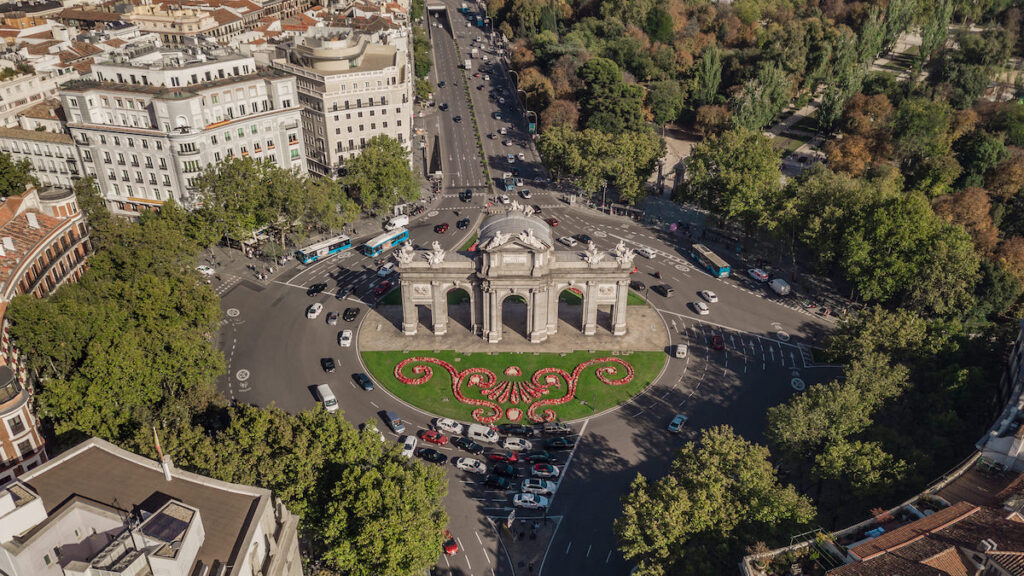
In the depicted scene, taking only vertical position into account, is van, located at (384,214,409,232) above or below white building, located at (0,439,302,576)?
below

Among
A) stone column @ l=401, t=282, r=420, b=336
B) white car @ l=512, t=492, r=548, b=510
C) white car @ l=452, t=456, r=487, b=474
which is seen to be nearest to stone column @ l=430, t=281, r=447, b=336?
stone column @ l=401, t=282, r=420, b=336

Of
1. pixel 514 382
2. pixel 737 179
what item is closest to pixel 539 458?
pixel 514 382

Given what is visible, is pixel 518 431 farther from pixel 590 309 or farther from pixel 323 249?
pixel 323 249

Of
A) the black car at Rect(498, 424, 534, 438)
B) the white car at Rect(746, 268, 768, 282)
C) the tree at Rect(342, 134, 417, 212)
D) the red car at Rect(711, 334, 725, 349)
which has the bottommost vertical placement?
the black car at Rect(498, 424, 534, 438)

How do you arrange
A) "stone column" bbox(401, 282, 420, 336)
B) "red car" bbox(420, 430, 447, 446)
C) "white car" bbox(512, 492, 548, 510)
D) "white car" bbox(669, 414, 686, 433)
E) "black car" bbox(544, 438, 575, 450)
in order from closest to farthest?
"white car" bbox(512, 492, 548, 510), "black car" bbox(544, 438, 575, 450), "red car" bbox(420, 430, 447, 446), "white car" bbox(669, 414, 686, 433), "stone column" bbox(401, 282, 420, 336)

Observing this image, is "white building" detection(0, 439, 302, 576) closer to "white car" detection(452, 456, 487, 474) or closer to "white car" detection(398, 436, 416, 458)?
"white car" detection(398, 436, 416, 458)

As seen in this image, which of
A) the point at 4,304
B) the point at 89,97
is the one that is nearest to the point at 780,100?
the point at 89,97

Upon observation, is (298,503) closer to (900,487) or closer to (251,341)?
(251,341)

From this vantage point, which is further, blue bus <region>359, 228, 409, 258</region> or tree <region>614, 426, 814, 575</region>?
blue bus <region>359, 228, 409, 258</region>

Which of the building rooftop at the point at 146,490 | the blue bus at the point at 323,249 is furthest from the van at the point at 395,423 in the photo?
the blue bus at the point at 323,249
